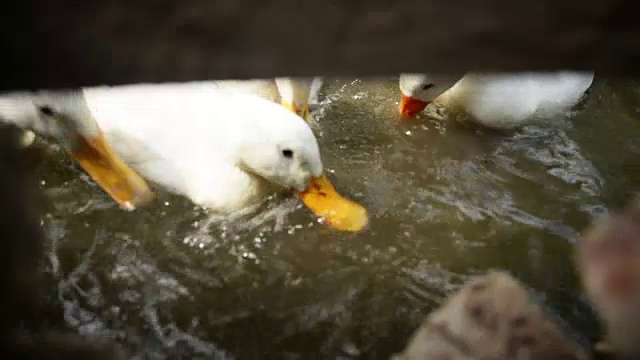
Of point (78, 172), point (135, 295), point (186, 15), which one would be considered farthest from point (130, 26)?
point (78, 172)

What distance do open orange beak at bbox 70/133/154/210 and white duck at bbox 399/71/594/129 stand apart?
916 millimetres

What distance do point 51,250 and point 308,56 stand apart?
4.57 ft

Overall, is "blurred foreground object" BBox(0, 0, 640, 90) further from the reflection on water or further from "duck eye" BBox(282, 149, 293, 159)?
"duck eye" BBox(282, 149, 293, 159)

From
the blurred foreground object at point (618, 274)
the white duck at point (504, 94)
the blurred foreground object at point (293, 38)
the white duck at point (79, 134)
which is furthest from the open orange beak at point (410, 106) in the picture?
the blurred foreground object at point (293, 38)

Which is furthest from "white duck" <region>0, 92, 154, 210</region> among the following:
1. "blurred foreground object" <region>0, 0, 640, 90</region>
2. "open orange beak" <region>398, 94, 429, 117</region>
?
"blurred foreground object" <region>0, 0, 640, 90</region>

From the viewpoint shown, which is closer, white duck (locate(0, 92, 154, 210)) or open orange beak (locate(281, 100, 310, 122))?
white duck (locate(0, 92, 154, 210))

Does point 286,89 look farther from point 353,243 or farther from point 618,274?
point 618,274

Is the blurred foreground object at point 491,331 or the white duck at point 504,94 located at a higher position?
the blurred foreground object at point 491,331

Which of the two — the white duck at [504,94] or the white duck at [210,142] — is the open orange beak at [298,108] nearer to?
the white duck at [210,142]

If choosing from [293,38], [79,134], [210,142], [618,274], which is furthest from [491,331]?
[79,134]

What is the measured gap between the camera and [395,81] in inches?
100

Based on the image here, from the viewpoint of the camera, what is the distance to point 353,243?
1.85 metres

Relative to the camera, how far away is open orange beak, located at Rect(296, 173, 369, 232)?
1.88 metres

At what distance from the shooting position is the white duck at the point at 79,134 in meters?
1.63
